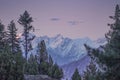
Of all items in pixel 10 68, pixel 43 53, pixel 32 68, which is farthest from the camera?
pixel 43 53

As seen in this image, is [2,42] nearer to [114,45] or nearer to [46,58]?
[46,58]

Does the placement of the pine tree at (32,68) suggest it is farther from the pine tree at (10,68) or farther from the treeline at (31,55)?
the pine tree at (10,68)

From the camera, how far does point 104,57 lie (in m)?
29.2

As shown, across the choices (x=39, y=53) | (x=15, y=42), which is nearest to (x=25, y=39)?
(x=15, y=42)

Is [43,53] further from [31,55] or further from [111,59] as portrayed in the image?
[111,59]

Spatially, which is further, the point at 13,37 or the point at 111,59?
the point at 13,37

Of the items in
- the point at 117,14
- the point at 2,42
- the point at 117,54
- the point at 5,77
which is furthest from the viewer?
the point at 2,42

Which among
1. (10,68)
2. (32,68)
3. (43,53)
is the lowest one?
(32,68)

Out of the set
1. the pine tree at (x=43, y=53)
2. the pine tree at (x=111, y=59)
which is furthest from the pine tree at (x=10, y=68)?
the pine tree at (x=43, y=53)

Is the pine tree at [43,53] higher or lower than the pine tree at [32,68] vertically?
higher

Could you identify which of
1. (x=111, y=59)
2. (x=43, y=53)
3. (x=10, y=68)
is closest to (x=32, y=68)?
(x=43, y=53)

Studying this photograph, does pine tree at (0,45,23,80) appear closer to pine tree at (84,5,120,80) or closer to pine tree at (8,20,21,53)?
pine tree at (84,5,120,80)

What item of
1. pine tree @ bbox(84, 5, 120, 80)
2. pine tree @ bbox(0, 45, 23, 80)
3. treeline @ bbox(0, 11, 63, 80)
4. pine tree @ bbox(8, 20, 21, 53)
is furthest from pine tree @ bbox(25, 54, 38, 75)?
pine tree @ bbox(84, 5, 120, 80)

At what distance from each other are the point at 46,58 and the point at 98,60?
4116 centimetres
